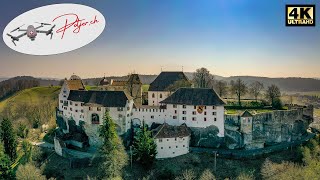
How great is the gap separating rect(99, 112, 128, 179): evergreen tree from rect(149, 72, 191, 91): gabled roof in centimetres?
1108

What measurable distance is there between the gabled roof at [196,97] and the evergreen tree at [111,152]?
26.7 ft

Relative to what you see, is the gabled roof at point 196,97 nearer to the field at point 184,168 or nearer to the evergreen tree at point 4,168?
the field at point 184,168

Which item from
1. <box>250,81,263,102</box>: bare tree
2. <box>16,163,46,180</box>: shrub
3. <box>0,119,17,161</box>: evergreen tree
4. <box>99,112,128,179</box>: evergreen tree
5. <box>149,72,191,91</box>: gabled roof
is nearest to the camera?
<box>16,163,46,180</box>: shrub

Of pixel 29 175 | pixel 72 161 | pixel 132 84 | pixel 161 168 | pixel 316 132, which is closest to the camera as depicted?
pixel 29 175

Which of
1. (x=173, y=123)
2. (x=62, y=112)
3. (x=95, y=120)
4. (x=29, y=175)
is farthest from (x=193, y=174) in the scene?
(x=62, y=112)

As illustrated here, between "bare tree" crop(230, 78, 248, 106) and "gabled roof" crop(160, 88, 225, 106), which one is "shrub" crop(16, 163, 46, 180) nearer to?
"gabled roof" crop(160, 88, 225, 106)

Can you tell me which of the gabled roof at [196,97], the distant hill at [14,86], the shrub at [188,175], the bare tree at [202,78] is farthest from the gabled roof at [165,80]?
the distant hill at [14,86]

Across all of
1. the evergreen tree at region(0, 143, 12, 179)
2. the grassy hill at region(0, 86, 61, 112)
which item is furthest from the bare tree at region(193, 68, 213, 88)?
the grassy hill at region(0, 86, 61, 112)

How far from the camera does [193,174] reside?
39.1 meters

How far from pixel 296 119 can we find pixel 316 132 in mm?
→ 7212

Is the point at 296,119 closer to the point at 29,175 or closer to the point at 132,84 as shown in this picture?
the point at 132,84

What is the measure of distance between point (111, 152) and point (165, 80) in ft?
55.8

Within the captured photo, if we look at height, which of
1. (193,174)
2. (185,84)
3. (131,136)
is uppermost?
(185,84)

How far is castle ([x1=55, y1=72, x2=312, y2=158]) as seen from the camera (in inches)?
1727
